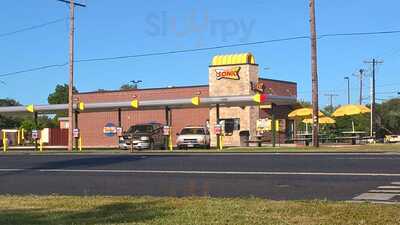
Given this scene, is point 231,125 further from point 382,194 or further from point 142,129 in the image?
point 382,194

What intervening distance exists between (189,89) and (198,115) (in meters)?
2.49

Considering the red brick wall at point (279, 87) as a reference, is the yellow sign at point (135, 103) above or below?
below

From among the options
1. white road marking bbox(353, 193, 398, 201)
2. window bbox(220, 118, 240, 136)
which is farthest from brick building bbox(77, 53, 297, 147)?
white road marking bbox(353, 193, 398, 201)

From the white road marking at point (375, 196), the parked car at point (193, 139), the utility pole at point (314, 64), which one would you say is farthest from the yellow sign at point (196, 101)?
the white road marking at point (375, 196)

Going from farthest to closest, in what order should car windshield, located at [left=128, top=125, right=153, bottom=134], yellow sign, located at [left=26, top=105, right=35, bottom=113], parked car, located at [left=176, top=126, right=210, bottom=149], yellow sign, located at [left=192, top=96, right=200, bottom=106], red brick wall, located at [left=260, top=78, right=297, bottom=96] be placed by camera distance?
red brick wall, located at [left=260, top=78, right=297, bottom=96] < yellow sign, located at [left=26, top=105, right=35, bottom=113] < yellow sign, located at [left=192, top=96, right=200, bottom=106] < car windshield, located at [left=128, top=125, right=153, bottom=134] < parked car, located at [left=176, top=126, right=210, bottom=149]

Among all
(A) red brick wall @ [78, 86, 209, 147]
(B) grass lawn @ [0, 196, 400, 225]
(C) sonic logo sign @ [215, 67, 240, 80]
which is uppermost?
(C) sonic logo sign @ [215, 67, 240, 80]

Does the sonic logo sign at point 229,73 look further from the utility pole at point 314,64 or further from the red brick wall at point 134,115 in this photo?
the utility pole at point 314,64

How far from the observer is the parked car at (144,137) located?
38469 millimetres

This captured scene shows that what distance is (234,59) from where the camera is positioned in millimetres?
50531

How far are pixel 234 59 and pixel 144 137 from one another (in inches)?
580

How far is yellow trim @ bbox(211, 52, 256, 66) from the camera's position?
50312mm

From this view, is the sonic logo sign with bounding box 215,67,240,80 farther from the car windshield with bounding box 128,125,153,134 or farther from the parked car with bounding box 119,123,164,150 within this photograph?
the car windshield with bounding box 128,125,153,134

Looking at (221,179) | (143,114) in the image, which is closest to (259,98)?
(143,114)

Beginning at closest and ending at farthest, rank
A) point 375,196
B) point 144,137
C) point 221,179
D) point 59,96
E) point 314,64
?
point 375,196 → point 221,179 → point 314,64 → point 144,137 → point 59,96
